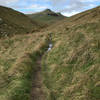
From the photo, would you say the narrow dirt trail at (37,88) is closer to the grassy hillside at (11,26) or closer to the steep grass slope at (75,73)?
the steep grass slope at (75,73)

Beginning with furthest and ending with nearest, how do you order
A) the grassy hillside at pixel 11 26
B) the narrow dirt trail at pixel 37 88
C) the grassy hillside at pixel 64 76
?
the grassy hillside at pixel 11 26, the narrow dirt trail at pixel 37 88, the grassy hillside at pixel 64 76

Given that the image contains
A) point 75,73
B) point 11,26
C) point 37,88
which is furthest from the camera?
point 11,26

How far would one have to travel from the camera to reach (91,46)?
13.6m

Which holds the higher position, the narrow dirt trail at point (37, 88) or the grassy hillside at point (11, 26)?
the grassy hillside at point (11, 26)

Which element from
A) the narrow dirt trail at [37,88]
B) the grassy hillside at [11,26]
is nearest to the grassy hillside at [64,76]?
the narrow dirt trail at [37,88]

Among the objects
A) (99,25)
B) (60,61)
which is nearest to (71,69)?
(60,61)

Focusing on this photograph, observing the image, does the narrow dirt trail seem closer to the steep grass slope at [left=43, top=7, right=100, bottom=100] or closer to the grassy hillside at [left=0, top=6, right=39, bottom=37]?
the steep grass slope at [left=43, top=7, right=100, bottom=100]

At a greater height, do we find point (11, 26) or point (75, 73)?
point (11, 26)

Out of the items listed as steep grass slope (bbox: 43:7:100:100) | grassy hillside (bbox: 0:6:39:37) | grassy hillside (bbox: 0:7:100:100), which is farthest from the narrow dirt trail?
grassy hillside (bbox: 0:6:39:37)

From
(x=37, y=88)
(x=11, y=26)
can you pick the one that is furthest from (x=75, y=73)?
(x=11, y=26)

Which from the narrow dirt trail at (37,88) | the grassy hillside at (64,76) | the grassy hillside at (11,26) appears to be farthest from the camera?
the grassy hillside at (11,26)

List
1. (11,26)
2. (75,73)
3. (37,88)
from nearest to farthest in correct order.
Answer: (37,88) → (75,73) → (11,26)

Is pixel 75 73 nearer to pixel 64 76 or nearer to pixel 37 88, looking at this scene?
pixel 64 76

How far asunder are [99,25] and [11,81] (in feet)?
41.4
